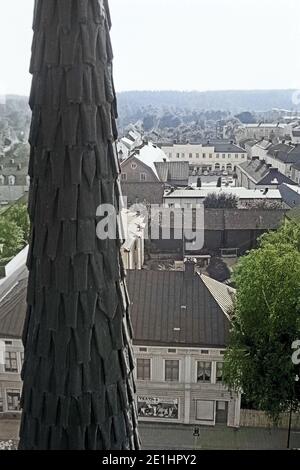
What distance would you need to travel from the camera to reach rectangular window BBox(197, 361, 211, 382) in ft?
24.4

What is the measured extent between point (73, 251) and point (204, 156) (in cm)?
3146

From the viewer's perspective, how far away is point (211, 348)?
24.1 feet

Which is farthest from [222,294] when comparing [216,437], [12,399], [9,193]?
[9,193]

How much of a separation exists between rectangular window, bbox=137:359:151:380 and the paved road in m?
0.70

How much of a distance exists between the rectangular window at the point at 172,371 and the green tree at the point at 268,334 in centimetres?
85

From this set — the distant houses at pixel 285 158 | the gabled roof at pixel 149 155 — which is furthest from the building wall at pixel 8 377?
the distant houses at pixel 285 158

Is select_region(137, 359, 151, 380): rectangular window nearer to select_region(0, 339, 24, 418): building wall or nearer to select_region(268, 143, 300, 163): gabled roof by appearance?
select_region(0, 339, 24, 418): building wall

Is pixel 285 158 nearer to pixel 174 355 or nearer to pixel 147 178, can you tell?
pixel 147 178

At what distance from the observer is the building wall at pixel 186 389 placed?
737 cm

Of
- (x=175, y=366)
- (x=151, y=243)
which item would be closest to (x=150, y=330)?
(x=175, y=366)

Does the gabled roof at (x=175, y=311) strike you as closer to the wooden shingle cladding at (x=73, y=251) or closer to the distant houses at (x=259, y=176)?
the wooden shingle cladding at (x=73, y=251)

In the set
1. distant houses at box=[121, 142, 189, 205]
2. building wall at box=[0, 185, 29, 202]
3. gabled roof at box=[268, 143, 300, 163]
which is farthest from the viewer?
gabled roof at box=[268, 143, 300, 163]

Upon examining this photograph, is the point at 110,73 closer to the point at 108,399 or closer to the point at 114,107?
the point at 114,107

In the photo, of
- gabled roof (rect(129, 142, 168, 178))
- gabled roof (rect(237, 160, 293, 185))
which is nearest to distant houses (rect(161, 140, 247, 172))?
gabled roof (rect(129, 142, 168, 178))
